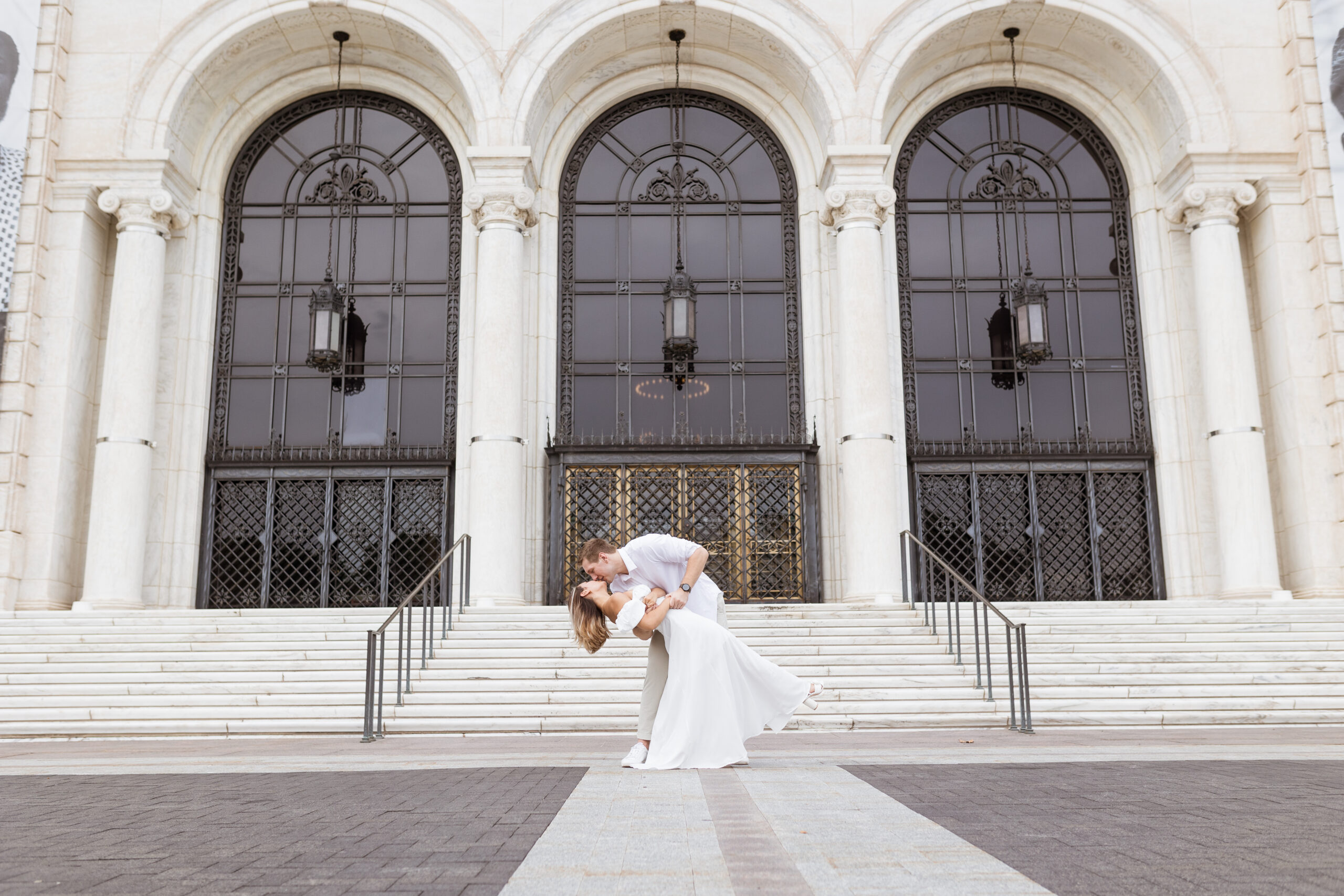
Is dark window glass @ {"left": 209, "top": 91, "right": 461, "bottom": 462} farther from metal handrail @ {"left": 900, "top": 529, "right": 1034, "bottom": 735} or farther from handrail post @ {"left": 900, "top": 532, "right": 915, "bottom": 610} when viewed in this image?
metal handrail @ {"left": 900, "top": 529, "right": 1034, "bottom": 735}

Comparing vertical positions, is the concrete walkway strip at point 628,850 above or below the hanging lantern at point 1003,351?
below

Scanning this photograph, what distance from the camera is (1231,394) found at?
1636cm

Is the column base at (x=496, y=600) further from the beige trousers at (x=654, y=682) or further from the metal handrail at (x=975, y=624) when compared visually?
the beige trousers at (x=654, y=682)

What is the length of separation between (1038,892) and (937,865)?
46 centimetres

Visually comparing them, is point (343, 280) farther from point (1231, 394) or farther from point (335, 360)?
point (1231, 394)

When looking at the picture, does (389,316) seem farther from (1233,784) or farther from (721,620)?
(1233,784)

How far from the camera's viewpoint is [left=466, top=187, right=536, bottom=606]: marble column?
15.7 metres

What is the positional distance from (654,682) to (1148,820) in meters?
3.23

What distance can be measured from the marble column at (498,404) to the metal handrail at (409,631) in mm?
378

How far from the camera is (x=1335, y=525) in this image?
52.4 feet

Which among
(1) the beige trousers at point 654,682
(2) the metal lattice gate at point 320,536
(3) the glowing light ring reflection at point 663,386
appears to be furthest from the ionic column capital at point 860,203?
(1) the beige trousers at point 654,682

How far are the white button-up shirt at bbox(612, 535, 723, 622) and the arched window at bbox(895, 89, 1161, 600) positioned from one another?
434 inches

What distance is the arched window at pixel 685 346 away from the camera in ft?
55.0

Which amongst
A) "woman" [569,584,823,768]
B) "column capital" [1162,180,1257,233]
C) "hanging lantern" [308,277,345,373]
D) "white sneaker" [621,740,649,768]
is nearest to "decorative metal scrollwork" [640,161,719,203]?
"hanging lantern" [308,277,345,373]
